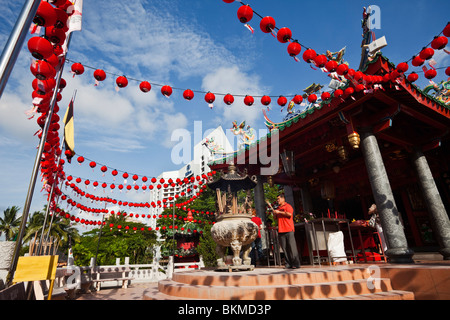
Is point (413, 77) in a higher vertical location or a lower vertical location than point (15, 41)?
higher

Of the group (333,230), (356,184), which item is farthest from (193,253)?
(333,230)

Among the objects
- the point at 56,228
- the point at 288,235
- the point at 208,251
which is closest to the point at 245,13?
the point at 288,235

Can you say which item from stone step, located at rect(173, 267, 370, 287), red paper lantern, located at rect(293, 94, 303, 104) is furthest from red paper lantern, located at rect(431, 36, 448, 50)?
stone step, located at rect(173, 267, 370, 287)

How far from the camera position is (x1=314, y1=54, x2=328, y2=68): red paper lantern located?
5047 mm

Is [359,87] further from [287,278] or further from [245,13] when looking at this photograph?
[287,278]

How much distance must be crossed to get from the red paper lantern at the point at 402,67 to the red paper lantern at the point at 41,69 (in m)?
7.27

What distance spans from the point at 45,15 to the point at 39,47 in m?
0.43

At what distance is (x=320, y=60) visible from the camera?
5066 millimetres

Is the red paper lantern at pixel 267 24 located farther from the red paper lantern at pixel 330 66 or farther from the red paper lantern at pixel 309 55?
the red paper lantern at pixel 330 66

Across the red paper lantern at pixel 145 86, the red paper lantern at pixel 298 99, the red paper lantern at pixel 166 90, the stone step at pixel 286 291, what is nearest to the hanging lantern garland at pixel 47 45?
the red paper lantern at pixel 145 86
